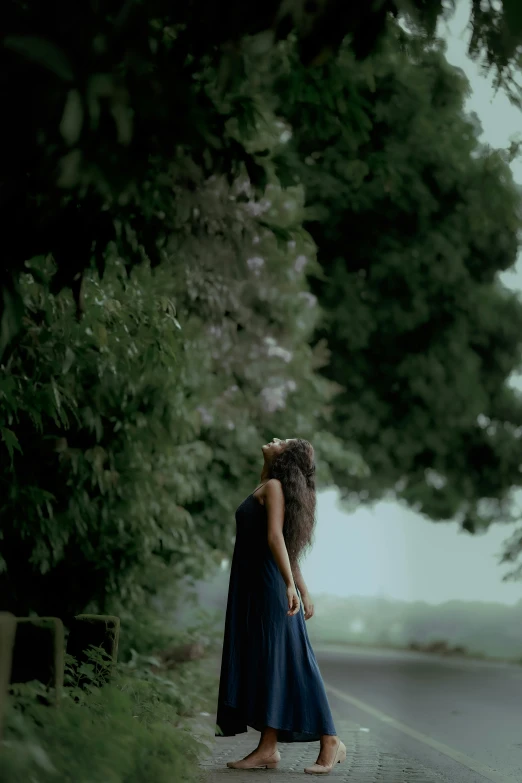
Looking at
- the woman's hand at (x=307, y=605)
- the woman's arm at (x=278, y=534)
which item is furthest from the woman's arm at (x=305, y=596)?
the woman's arm at (x=278, y=534)

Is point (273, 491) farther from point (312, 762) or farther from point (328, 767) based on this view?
point (312, 762)

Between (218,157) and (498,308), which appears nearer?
(218,157)

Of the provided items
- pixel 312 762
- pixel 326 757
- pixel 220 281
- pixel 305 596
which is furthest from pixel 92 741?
pixel 220 281

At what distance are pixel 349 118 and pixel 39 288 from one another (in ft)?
7.92

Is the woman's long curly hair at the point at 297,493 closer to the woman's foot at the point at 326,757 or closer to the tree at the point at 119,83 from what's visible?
the woman's foot at the point at 326,757

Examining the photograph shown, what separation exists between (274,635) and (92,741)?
2.78 metres

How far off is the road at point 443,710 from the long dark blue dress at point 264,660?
921 mm

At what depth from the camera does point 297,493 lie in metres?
8.02

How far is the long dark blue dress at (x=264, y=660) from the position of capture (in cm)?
774

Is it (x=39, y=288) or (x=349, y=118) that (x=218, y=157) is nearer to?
(x=349, y=118)

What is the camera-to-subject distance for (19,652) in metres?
5.45

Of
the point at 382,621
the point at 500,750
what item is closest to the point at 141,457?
the point at 500,750

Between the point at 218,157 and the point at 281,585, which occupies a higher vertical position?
the point at 218,157

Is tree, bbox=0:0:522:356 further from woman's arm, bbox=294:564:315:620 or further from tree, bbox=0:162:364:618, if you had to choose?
woman's arm, bbox=294:564:315:620
